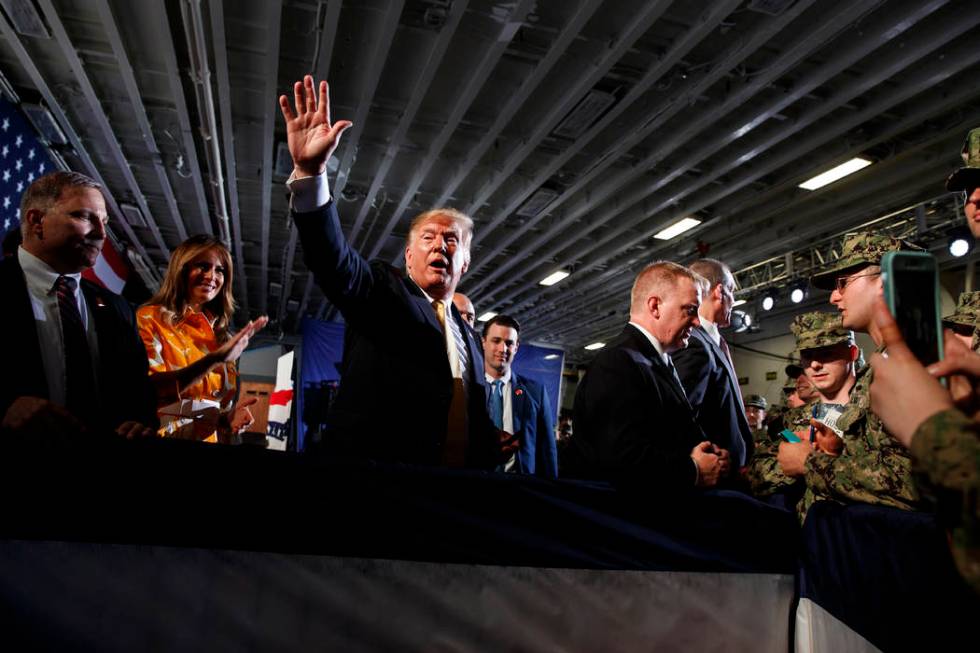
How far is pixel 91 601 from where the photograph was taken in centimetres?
110

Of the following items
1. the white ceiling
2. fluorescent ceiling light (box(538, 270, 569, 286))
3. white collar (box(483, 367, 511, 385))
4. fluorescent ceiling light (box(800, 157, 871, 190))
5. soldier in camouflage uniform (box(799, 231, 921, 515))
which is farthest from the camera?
fluorescent ceiling light (box(538, 270, 569, 286))

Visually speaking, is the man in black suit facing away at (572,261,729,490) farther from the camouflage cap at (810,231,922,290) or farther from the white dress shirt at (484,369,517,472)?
the white dress shirt at (484,369,517,472)

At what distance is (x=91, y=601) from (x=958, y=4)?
6011mm

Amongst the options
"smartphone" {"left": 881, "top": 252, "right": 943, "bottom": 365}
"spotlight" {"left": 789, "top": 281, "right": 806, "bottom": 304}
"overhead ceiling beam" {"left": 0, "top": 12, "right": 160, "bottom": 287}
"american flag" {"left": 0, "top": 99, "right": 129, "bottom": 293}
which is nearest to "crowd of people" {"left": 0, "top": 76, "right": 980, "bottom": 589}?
"smartphone" {"left": 881, "top": 252, "right": 943, "bottom": 365}

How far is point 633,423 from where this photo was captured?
1719 millimetres

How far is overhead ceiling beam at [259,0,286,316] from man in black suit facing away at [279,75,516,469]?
338cm

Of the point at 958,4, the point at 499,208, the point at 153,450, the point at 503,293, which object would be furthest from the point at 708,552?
the point at 503,293

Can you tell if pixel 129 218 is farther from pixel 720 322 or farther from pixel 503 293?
pixel 720 322

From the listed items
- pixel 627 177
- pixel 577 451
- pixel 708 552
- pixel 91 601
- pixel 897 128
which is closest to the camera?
pixel 91 601

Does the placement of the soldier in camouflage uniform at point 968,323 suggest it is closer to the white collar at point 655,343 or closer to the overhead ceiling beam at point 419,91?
the white collar at point 655,343

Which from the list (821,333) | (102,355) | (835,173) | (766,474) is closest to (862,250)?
(821,333)

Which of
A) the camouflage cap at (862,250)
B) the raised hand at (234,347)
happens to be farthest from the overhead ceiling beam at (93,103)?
the camouflage cap at (862,250)

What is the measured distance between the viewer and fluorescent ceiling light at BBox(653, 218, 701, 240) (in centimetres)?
845

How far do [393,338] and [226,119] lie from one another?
532cm
